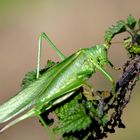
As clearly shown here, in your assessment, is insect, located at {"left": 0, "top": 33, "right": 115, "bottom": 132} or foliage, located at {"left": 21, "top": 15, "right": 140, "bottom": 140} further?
insect, located at {"left": 0, "top": 33, "right": 115, "bottom": 132}

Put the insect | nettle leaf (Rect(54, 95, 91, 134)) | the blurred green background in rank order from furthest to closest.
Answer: the blurred green background
the insect
nettle leaf (Rect(54, 95, 91, 134))

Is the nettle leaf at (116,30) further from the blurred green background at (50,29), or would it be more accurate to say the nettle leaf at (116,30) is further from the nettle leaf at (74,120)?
the blurred green background at (50,29)

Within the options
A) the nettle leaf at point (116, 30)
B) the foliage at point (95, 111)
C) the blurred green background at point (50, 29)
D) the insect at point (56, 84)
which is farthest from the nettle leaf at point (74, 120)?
the blurred green background at point (50, 29)

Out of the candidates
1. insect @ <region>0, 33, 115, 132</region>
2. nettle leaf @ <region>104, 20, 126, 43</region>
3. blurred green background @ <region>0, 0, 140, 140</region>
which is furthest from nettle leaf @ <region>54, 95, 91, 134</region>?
blurred green background @ <region>0, 0, 140, 140</region>

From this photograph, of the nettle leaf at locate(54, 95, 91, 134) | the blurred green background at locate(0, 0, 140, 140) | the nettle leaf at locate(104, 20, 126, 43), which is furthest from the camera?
the blurred green background at locate(0, 0, 140, 140)

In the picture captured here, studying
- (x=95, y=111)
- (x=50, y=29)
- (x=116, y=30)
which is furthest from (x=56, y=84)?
(x=50, y=29)

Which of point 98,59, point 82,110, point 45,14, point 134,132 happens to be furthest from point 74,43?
point 82,110

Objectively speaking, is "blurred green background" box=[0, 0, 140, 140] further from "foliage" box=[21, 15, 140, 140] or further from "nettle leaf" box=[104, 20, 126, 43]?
"foliage" box=[21, 15, 140, 140]
